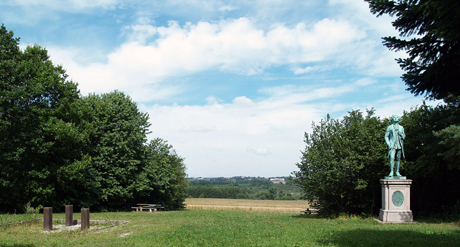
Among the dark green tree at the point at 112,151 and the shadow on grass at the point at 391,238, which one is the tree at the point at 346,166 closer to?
the shadow on grass at the point at 391,238

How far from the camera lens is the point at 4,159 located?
814 inches

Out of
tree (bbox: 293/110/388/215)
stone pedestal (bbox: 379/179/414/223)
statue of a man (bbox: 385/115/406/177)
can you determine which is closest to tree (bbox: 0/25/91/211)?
tree (bbox: 293/110/388/215)

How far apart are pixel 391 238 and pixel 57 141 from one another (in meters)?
A: 22.4

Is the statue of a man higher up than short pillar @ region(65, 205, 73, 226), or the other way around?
the statue of a man

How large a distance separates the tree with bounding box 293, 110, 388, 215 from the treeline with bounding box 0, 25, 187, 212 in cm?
1589

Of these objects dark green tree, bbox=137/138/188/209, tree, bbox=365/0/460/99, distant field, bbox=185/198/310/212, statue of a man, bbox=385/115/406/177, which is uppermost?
tree, bbox=365/0/460/99

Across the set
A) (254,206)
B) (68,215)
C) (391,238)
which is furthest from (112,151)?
(254,206)

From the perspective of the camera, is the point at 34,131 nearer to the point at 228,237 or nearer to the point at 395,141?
the point at 228,237

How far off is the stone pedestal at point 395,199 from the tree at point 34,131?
19712mm

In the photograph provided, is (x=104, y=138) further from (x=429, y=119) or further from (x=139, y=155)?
(x=429, y=119)

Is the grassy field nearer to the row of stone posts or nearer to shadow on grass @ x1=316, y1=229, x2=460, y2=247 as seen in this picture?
shadow on grass @ x1=316, y1=229, x2=460, y2=247

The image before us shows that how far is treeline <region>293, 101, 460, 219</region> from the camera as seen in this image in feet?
56.3

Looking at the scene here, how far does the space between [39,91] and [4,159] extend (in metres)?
4.99

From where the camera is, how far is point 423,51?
7797 millimetres
